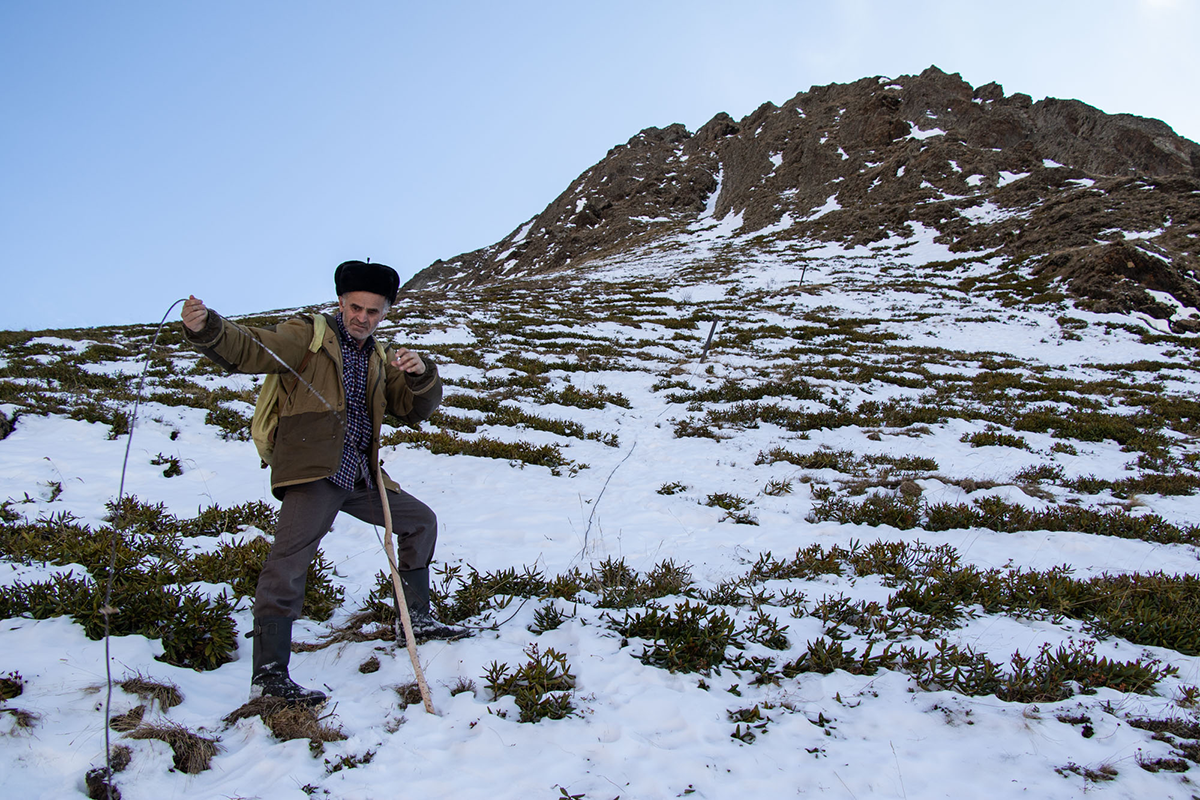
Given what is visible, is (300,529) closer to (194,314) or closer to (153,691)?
(153,691)

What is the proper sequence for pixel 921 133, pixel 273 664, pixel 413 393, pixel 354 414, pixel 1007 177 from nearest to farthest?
pixel 273 664 < pixel 354 414 < pixel 413 393 < pixel 1007 177 < pixel 921 133

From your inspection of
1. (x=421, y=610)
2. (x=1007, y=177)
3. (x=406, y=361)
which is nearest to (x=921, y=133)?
(x=1007, y=177)

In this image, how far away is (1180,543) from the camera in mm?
6227

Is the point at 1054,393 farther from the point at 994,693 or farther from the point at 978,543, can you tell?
the point at 994,693

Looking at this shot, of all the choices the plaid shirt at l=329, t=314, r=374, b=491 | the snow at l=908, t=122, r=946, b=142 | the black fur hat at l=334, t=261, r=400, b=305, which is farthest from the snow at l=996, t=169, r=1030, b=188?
the plaid shirt at l=329, t=314, r=374, b=491

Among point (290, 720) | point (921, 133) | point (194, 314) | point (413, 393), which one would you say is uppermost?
point (921, 133)

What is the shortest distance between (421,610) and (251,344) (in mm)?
2242

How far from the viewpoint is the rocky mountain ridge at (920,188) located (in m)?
29.1

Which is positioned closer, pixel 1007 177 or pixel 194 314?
pixel 194 314

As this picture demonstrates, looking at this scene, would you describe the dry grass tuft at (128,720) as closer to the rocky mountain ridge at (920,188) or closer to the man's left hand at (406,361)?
the man's left hand at (406,361)

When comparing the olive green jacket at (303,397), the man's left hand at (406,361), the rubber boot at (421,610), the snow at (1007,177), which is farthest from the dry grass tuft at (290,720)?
the snow at (1007,177)

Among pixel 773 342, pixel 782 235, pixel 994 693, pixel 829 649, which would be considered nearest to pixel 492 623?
pixel 829 649

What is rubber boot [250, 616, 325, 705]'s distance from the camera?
10.2 ft

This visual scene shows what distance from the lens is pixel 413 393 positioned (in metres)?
3.73
